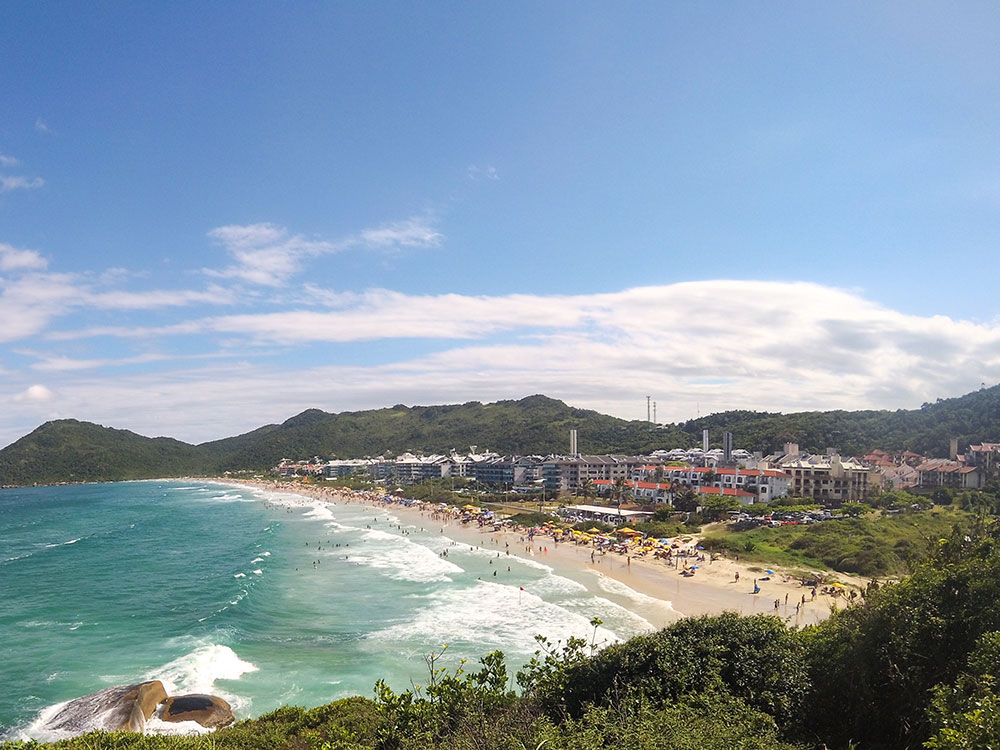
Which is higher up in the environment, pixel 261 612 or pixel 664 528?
pixel 664 528

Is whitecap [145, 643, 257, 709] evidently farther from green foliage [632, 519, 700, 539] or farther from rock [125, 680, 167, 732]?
green foliage [632, 519, 700, 539]

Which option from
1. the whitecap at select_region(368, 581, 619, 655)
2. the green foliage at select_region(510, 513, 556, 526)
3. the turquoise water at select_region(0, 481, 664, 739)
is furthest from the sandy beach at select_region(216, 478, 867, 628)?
the whitecap at select_region(368, 581, 619, 655)

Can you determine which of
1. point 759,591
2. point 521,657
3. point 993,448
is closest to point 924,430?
point 993,448

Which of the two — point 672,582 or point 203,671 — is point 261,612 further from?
point 672,582

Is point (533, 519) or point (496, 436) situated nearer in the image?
point (533, 519)

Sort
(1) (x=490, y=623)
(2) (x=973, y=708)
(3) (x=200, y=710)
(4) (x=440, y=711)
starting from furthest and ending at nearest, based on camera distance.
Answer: (1) (x=490, y=623) → (3) (x=200, y=710) → (4) (x=440, y=711) → (2) (x=973, y=708)

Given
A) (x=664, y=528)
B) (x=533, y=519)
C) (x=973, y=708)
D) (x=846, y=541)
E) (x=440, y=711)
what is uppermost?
(x=973, y=708)

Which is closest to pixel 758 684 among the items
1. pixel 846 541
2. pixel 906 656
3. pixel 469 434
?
pixel 906 656

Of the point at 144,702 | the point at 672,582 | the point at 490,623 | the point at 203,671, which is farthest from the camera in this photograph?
the point at 672,582
